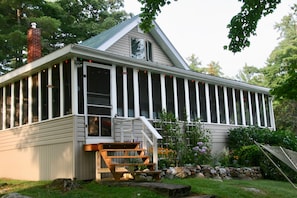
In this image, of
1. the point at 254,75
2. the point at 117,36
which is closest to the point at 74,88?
the point at 117,36

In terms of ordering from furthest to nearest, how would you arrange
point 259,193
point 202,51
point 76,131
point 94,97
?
point 202,51 < point 94,97 < point 76,131 < point 259,193

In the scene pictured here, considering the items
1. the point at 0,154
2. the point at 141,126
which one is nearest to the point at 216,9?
the point at 141,126

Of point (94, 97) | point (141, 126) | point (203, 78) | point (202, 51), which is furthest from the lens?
point (202, 51)

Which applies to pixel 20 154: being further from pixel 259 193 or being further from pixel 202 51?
pixel 202 51

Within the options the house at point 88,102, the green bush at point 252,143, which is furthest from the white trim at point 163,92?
the green bush at point 252,143

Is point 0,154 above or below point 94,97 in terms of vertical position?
below

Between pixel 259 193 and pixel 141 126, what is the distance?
365cm

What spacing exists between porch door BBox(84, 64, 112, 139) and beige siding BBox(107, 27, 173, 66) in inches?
113

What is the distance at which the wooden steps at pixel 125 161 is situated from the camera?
22.7 feet

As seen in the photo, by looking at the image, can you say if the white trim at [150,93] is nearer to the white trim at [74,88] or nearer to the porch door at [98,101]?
the porch door at [98,101]

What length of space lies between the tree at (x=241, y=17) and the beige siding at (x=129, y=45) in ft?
14.9

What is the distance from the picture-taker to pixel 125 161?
8.24 m

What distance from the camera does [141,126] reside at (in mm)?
9250

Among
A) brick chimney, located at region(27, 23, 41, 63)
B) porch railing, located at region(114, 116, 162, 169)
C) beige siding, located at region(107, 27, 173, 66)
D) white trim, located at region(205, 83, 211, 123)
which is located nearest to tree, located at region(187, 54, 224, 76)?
beige siding, located at region(107, 27, 173, 66)
